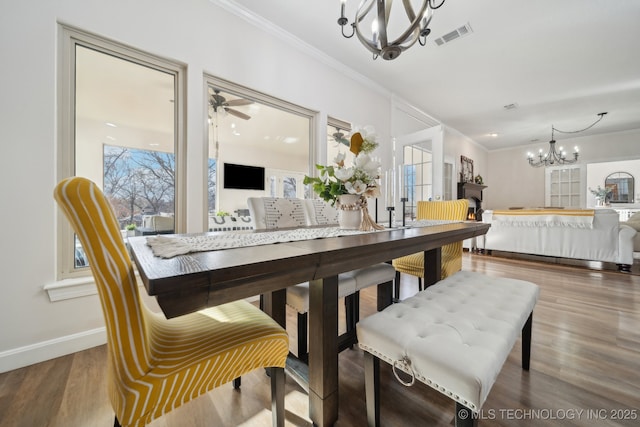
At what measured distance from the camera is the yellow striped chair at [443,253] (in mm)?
2062

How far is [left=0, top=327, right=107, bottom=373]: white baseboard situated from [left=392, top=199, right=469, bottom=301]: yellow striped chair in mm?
2228

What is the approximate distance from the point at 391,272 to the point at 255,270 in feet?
3.84

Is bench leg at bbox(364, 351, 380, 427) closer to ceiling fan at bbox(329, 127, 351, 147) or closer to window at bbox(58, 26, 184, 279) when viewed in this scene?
window at bbox(58, 26, 184, 279)

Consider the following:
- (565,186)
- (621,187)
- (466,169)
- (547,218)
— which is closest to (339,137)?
(547,218)

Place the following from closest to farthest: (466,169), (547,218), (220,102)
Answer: (220,102), (547,218), (466,169)

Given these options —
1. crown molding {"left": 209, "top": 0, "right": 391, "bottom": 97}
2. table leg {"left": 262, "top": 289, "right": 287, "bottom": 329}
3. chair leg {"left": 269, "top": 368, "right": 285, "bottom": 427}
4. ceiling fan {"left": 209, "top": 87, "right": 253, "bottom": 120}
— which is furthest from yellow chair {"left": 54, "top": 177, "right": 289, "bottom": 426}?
crown molding {"left": 209, "top": 0, "right": 391, "bottom": 97}

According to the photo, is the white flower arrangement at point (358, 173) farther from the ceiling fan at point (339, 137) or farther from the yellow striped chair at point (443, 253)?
the ceiling fan at point (339, 137)

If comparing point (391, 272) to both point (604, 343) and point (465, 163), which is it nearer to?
point (604, 343)

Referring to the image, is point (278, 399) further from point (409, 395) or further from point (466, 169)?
point (466, 169)

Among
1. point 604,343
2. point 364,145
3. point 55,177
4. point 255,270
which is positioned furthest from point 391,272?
point 55,177

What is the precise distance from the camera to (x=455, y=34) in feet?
9.12

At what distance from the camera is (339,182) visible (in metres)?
1.34

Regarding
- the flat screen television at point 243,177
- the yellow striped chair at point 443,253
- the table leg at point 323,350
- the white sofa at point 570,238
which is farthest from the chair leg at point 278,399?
the white sofa at point 570,238

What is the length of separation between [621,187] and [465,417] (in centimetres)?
Result: 1051
